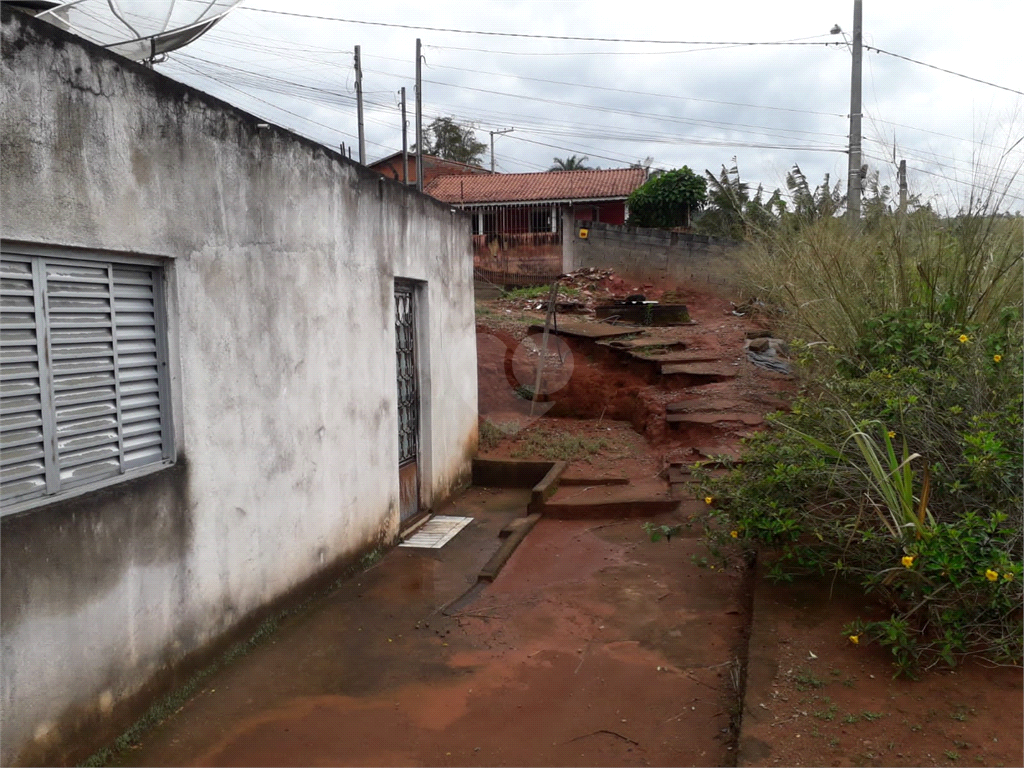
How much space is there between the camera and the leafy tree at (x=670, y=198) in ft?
70.3

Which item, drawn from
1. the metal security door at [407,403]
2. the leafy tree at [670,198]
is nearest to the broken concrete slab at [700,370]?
the metal security door at [407,403]

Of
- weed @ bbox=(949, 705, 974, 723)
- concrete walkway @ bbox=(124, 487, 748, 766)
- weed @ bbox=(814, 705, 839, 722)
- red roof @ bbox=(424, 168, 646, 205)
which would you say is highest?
red roof @ bbox=(424, 168, 646, 205)

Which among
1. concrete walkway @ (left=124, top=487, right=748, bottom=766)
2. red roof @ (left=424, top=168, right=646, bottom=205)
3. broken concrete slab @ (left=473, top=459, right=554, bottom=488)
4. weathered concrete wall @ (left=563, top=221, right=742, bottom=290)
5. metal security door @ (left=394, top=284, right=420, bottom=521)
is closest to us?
concrete walkway @ (left=124, top=487, right=748, bottom=766)

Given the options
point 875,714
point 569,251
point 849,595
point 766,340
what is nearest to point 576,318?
point 766,340

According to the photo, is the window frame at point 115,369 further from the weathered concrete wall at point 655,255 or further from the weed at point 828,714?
the weathered concrete wall at point 655,255

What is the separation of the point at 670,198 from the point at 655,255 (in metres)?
2.78

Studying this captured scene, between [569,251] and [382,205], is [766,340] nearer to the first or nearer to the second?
[382,205]

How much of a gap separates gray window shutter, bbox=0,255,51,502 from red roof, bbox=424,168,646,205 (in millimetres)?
21895

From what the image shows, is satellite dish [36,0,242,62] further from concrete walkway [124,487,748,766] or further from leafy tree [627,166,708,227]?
leafy tree [627,166,708,227]

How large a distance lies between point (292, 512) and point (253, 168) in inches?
82.9

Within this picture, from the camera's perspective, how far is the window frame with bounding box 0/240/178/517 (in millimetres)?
3221

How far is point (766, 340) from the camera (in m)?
12.0

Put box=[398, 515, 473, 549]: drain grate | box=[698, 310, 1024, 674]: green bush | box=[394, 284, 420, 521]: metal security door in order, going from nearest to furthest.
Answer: box=[698, 310, 1024, 674]: green bush, box=[398, 515, 473, 549]: drain grate, box=[394, 284, 420, 521]: metal security door

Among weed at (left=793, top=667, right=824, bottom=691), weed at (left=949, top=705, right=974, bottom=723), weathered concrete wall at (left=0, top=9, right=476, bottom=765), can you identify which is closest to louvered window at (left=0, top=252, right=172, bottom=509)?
weathered concrete wall at (left=0, top=9, right=476, bottom=765)
